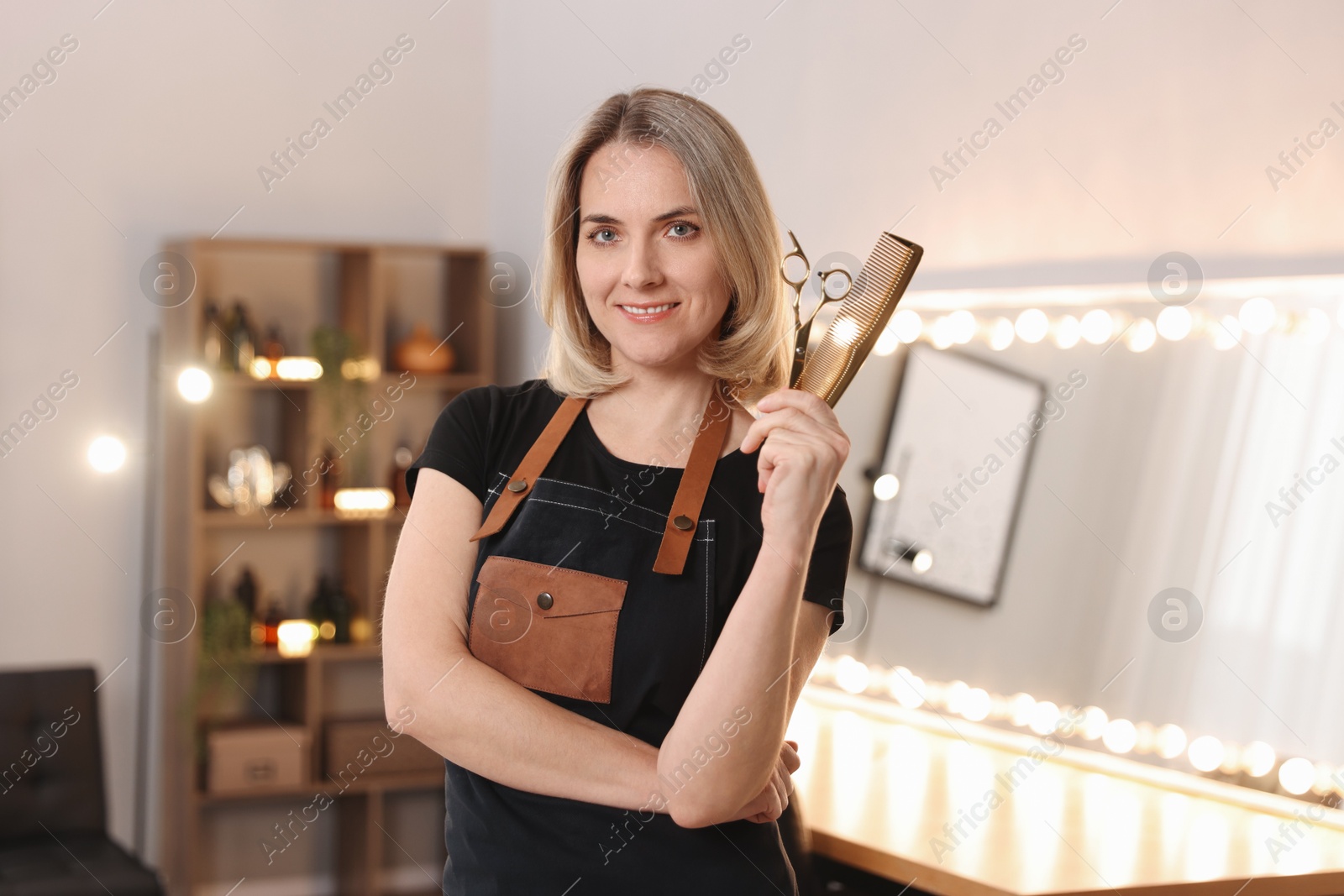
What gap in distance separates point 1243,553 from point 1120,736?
0.39 metres

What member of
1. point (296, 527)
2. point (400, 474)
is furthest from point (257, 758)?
point (400, 474)

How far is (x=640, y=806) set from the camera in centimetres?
122

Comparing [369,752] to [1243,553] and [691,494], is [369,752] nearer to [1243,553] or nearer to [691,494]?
[1243,553]

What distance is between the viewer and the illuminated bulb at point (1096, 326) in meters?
2.22

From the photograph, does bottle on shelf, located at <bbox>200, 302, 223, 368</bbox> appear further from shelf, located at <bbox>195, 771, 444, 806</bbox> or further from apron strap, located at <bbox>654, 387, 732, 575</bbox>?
apron strap, located at <bbox>654, 387, 732, 575</bbox>

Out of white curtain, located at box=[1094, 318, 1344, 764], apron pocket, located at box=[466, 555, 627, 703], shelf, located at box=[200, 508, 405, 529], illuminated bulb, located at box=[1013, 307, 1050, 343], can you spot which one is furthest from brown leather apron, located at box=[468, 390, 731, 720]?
shelf, located at box=[200, 508, 405, 529]

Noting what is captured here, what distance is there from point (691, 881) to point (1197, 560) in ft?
3.98

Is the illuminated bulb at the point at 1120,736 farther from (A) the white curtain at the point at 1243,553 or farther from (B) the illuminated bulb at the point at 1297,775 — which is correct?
(B) the illuminated bulb at the point at 1297,775

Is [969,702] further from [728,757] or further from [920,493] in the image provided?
[728,757]

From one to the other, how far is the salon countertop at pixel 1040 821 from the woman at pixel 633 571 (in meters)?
0.39

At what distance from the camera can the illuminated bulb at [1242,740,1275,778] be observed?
192 centimetres

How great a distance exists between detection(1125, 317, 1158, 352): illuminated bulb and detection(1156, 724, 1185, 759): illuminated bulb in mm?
662

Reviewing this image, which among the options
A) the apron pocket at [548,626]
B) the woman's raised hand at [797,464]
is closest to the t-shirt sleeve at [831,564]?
the woman's raised hand at [797,464]

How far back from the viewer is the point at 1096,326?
2238 millimetres
